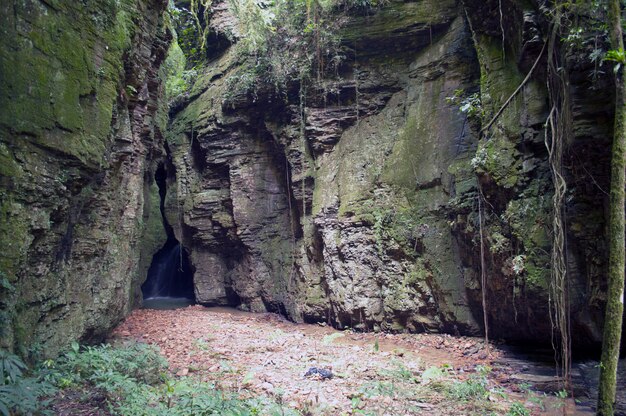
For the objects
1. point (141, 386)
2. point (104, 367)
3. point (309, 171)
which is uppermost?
point (309, 171)

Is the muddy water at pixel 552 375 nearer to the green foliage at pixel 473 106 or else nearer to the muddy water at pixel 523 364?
→ the muddy water at pixel 523 364

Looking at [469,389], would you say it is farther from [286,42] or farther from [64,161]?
[286,42]

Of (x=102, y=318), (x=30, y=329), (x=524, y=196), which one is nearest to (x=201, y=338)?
(x=102, y=318)

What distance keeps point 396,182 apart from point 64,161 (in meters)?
6.68

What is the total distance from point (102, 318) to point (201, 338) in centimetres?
198

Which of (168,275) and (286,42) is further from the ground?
(286,42)

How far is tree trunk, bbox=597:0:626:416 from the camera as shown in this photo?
3.90m

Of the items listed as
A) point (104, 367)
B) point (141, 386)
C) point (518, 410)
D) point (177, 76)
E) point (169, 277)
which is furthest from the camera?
point (169, 277)

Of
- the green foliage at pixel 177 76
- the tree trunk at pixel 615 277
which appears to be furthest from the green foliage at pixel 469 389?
the green foliage at pixel 177 76

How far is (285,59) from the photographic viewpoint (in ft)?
37.1

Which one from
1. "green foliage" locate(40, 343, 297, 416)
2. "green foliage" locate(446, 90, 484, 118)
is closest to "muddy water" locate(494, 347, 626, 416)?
"green foliage" locate(40, 343, 297, 416)

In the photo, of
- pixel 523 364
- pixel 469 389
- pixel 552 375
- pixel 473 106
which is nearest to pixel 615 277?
pixel 469 389

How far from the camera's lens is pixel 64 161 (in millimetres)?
4879

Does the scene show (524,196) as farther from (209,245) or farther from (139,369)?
(209,245)
